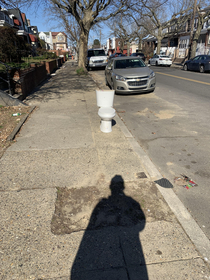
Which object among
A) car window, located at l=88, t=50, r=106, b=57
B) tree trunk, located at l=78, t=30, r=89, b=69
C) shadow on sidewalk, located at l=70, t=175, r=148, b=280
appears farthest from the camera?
car window, located at l=88, t=50, r=106, b=57

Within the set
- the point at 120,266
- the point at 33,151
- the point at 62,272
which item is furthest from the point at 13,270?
the point at 33,151

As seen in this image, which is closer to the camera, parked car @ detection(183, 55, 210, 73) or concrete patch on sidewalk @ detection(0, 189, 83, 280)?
concrete patch on sidewalk @ detection(0, 189, 83, 280)

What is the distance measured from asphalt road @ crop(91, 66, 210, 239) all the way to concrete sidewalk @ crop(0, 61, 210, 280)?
0.38 metres

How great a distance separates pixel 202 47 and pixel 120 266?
36.3m

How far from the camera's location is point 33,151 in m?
4.42

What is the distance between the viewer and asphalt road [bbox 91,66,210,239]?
3.19 m

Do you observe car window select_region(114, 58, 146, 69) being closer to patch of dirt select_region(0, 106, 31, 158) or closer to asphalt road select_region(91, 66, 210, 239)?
asphalt road select_region(91, 66, 210, 239)

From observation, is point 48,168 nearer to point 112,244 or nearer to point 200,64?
point 112,244

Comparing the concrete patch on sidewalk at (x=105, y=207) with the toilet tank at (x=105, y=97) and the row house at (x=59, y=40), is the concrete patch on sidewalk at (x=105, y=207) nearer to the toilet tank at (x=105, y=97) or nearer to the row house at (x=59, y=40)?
the toilet tank at (x=105, y=97)

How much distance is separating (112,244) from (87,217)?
0.54 metres

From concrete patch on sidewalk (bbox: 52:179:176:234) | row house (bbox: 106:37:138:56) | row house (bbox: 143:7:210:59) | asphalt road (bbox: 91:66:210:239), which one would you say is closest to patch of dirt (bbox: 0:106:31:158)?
concrete patch on sidewalk (bbox: 52:179:176:234)

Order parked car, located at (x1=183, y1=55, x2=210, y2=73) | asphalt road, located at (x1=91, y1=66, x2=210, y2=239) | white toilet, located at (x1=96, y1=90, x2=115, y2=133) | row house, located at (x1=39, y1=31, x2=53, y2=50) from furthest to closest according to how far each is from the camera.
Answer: row house, located at (x1=39, y1=31, x2=53, y2=50) < parked car, located at (x1=183, y1=55, x2=210, y2=73) < white toilet, located at (x1=96, y1=90, x2=115, y2=133) < asphalt road, located at (x1=91, y1=66, x2=210, y2=239)

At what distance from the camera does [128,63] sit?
10.5m

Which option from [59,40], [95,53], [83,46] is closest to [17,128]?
[83,46]
